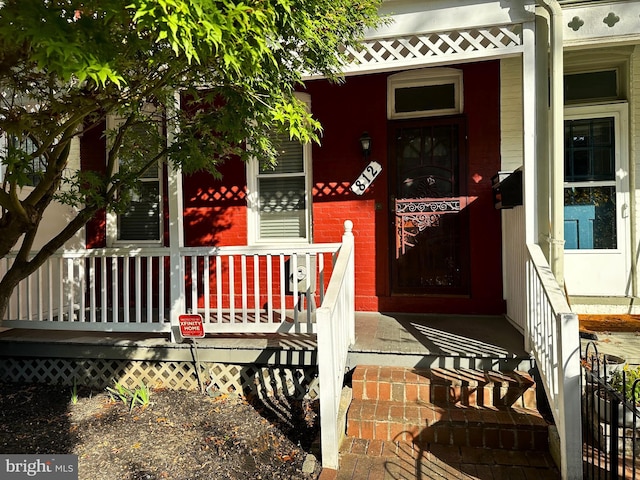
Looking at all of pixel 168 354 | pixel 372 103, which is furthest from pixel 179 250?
pixel 372 103

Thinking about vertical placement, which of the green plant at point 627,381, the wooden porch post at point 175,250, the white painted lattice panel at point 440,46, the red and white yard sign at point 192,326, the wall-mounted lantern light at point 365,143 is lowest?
the green plant at point 627,381

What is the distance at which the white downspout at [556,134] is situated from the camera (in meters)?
3.35

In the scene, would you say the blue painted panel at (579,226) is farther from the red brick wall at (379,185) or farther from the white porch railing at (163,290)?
the white porch railing at (163,290)

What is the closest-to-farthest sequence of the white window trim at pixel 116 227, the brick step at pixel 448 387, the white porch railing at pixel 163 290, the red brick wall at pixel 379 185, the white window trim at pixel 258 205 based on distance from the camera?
the brick step at pixel 448 387 → the white porch railing at pixel 163 290 → the red brick wall at pixel 379 185 → the white window trim at pixel 258 205 → the white window trim at pixel 116 227

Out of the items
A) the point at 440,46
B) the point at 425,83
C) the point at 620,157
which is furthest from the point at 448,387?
the point at 620,157

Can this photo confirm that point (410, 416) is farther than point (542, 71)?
No

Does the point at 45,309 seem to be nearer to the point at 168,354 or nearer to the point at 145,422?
the point at 168,354

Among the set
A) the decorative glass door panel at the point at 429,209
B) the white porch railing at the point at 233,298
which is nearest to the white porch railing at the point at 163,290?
the white porch railing at the point at 233,298

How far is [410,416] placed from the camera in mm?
3066

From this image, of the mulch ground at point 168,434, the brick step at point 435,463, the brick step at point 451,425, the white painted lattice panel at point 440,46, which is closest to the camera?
the brick step at point 435,463

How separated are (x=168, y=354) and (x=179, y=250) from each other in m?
1.02

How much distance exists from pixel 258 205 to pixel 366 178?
151 centimetres

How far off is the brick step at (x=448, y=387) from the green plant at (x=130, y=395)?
1861mm

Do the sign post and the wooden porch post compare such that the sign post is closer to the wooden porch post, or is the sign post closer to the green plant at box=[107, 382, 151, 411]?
the wooden porch post
